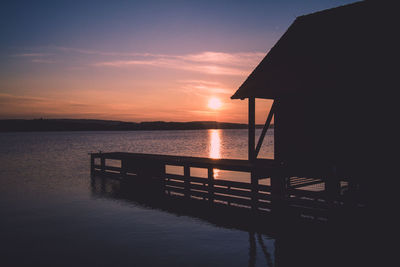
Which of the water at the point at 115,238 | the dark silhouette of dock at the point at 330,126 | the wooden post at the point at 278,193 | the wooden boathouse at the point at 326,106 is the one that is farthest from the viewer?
the wooden post at the point at 278,193

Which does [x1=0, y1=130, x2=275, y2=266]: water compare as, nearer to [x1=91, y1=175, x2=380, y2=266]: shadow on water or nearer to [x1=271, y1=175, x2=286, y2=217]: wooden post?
[x1=91, y1=175, x2=380, y2=266]: shadow on water

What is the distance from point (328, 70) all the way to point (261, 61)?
3.14 metres

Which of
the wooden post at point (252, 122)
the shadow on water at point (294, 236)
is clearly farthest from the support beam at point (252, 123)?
the shadow on water at point (294, 236)

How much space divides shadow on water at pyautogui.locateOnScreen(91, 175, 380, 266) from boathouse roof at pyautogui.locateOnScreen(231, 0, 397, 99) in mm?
4452

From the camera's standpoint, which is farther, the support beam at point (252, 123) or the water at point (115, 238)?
the support beam at point (252, 123)

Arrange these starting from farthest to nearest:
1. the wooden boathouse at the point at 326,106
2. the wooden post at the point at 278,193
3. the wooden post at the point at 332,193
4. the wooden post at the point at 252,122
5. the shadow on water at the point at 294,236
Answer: the wooden post at the point at 252,122 → the wooden post at the point at 278,193 → the wooden post at the point at 332,193 → the wooden boathouse at the point at 326,106 → the shadow on water at the point at 294,236

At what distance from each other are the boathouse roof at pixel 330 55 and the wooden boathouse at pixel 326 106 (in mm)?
30

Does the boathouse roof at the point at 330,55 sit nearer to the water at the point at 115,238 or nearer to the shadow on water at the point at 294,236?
the shadow on water at the point at 294,236

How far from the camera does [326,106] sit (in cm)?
1188

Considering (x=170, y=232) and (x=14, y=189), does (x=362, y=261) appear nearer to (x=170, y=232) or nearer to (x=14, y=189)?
(x=170, y=232)

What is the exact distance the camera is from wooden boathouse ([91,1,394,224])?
1078cm

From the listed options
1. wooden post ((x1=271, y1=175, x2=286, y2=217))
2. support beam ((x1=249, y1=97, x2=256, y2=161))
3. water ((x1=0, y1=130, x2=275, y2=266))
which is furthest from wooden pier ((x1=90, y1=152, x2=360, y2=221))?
water ((x1=0, y1=130, x2=275, y2=266))

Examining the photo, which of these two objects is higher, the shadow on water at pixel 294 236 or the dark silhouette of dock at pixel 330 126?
the dark silhouette of dock at pixel 330 126

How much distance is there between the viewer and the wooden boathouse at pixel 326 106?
10.8m
